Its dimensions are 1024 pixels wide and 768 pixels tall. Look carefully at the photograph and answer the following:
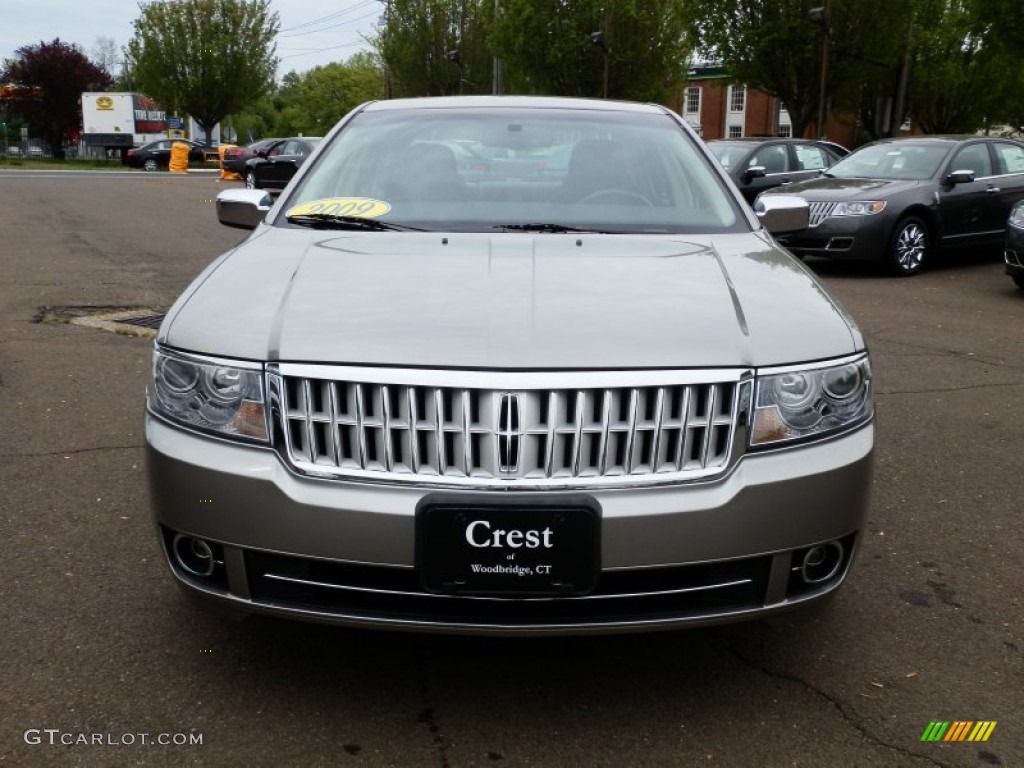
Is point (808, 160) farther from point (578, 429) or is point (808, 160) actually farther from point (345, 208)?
point (578, 429)

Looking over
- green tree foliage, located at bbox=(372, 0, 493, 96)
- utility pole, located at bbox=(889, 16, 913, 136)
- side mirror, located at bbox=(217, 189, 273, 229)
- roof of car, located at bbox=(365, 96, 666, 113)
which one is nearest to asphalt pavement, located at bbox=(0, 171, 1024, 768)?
side mirror, located at bbox=(217, 189, 273, 229)

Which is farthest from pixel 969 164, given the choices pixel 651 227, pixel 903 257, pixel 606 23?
pixel 606 23

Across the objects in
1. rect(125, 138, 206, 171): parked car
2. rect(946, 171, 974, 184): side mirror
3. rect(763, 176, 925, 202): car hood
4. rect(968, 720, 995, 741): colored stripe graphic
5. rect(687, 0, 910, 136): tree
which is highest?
rect(687, 0, 910, 136): tree

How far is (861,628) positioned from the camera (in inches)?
131

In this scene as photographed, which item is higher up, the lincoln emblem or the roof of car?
the roof of car

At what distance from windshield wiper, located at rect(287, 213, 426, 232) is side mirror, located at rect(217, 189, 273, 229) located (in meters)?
0.71

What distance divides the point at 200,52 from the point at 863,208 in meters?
52.3

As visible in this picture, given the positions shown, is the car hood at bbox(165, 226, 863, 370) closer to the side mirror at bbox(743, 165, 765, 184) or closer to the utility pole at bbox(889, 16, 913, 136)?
the side mirror at bbox(743, 165, 765, 184)

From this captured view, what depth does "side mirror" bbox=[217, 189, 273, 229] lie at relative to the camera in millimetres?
4418

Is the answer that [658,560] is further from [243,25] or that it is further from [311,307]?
[243,25]

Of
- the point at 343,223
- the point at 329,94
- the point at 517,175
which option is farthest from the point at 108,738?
the point at 329,94

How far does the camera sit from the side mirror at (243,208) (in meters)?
4.42

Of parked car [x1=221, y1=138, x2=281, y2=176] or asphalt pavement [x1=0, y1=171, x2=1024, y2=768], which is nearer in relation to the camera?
asphalt pavement [x1=0, y1=171, x2=1024, y2=768]

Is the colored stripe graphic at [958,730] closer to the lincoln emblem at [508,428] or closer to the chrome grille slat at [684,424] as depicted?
the chrome grille slat at [684,424]
